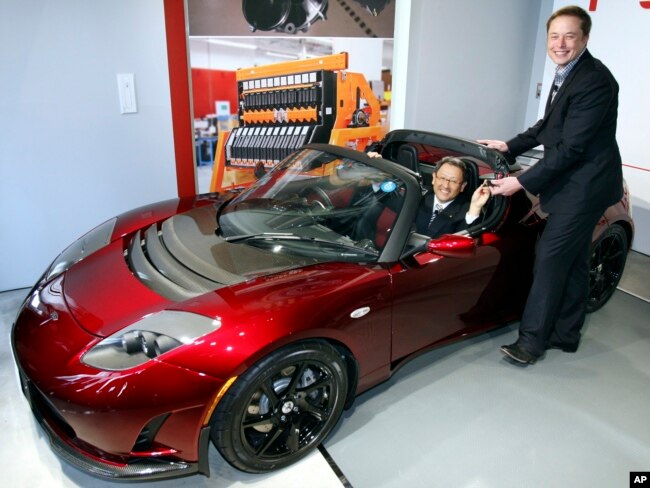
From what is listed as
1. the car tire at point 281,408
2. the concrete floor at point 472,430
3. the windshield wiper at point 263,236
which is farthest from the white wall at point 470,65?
the car tire at point 281,408

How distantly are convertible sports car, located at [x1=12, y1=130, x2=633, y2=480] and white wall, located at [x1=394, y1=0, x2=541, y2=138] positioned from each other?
214 cm

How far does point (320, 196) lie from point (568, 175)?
1184mm

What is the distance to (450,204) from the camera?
8.55 ft

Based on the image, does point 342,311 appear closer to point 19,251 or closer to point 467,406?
point 467,406

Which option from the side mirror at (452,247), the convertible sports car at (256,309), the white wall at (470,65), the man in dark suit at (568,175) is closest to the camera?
the convertible sports car at (256,309)

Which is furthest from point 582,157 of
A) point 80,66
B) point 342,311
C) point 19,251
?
point 19,251

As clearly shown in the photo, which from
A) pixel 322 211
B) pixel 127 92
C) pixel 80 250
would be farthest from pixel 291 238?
pixel 127 92

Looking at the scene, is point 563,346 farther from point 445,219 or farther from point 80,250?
point 80,250

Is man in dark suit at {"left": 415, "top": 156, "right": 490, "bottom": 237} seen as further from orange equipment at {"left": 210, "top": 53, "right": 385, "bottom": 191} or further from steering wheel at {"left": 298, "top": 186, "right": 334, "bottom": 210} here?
orange equipment at {"left": 210, "top": 53, "right": 385, "bottom": 191}

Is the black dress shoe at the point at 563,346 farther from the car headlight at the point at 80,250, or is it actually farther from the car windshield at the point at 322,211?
the car headlight at the point at 80,250

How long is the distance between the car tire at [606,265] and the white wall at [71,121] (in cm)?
302

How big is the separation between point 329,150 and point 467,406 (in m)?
1.39

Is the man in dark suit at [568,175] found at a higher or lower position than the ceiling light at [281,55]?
lower

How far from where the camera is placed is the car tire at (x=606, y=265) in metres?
3.07
